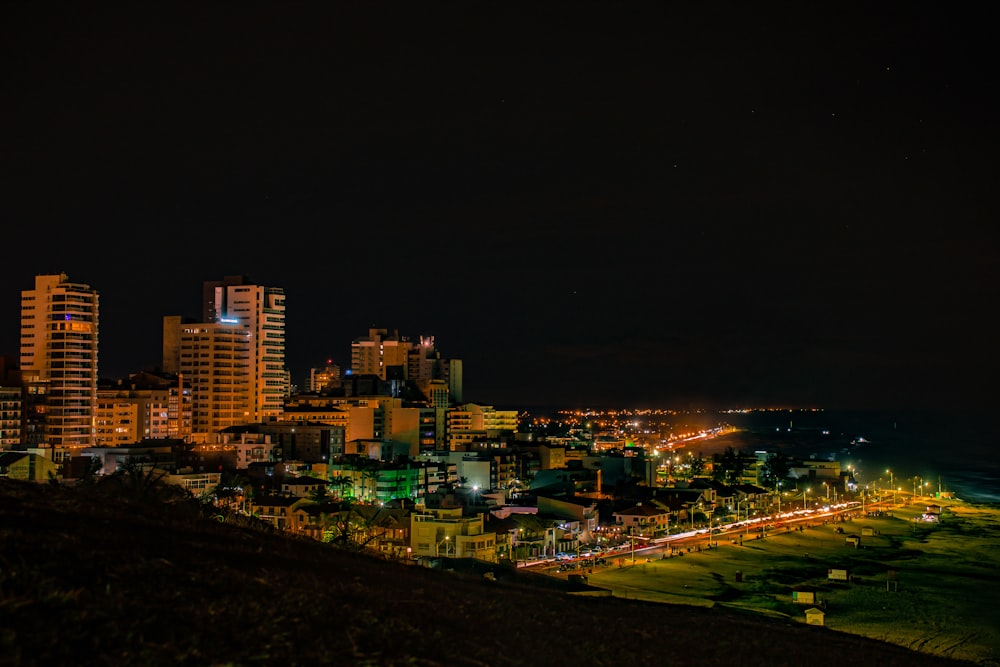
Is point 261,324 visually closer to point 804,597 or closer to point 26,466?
point 26,466

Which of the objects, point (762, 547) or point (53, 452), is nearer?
point (762, 547)

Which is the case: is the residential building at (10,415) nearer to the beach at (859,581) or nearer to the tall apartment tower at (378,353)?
the beach at (859,581)

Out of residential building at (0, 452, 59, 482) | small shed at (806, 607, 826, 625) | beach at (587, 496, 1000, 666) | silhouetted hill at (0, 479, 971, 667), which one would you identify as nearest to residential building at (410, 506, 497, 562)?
beach at (587, 496, 1000, 666)

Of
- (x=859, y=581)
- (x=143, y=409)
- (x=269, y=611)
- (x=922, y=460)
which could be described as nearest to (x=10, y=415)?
(x=143, y=409)

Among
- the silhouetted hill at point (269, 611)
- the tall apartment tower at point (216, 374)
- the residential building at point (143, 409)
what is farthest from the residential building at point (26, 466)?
the tall apartment tower at point (216, 374)

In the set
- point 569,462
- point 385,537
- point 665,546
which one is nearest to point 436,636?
point 385,537

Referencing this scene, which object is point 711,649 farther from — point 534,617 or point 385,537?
point 385,537

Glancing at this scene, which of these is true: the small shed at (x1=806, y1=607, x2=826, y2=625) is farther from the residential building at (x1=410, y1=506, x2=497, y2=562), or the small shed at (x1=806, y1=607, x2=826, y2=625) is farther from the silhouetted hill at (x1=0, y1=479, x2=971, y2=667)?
the residential building at (x1=410, y1=506, x2=497, y2=562)
